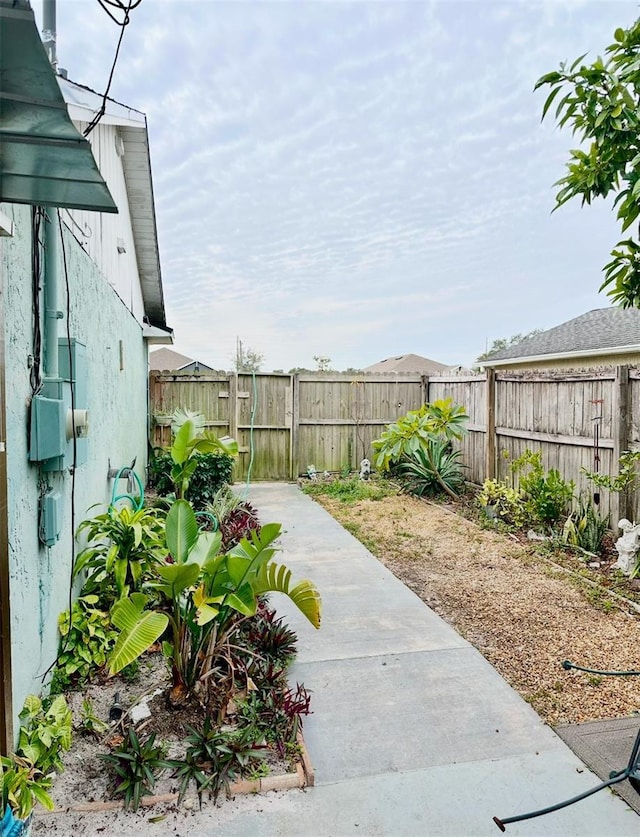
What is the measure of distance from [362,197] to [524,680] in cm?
1128

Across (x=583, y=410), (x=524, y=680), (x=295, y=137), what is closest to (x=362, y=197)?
(x=295, y=137)

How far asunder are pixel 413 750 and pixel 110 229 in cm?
475

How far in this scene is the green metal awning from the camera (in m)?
1.14

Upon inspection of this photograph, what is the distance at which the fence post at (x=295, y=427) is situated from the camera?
994 cm

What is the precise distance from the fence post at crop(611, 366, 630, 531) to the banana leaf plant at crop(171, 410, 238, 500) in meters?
4.25

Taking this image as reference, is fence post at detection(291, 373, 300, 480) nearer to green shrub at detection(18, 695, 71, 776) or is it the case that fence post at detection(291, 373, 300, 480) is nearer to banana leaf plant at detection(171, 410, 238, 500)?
banana leaf plant at detection(171, 410, 238, 500)

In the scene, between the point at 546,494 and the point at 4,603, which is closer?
the point at 4,603

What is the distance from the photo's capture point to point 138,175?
21.0 ft

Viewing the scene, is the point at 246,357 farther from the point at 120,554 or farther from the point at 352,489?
the point at 120,554

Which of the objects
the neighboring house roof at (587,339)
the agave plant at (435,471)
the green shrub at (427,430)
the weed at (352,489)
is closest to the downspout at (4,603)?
the weed at (352,489)

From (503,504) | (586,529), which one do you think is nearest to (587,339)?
(503,504)

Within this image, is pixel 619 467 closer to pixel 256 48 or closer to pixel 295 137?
pixel 256 48

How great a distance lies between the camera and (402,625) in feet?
12.1

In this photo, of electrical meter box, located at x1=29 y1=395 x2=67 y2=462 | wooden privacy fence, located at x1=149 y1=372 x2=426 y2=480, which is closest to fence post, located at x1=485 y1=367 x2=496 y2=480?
wooden privacy fence, located at x1=149 y1=372 x2=426 y2=480
